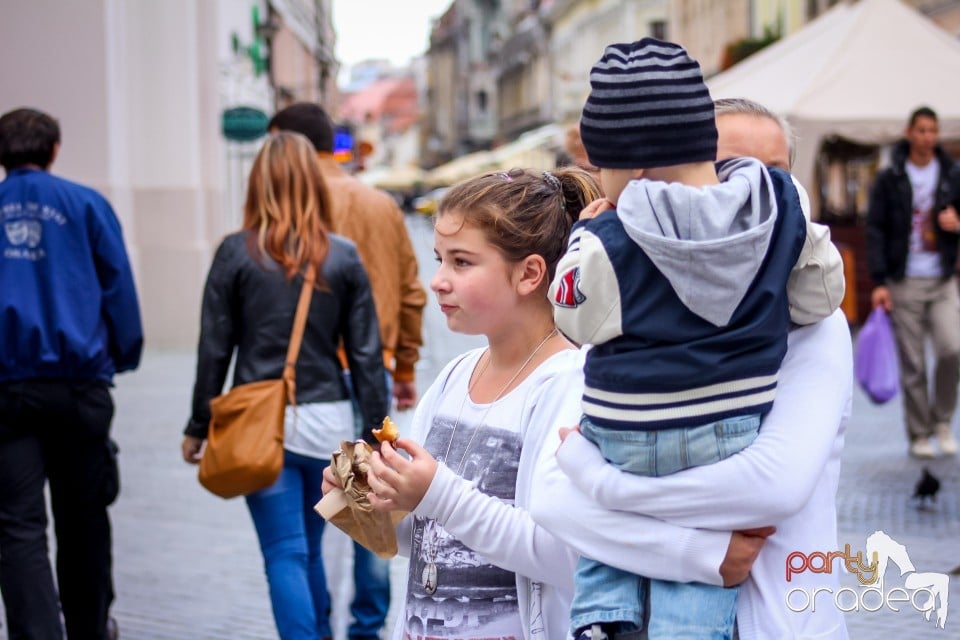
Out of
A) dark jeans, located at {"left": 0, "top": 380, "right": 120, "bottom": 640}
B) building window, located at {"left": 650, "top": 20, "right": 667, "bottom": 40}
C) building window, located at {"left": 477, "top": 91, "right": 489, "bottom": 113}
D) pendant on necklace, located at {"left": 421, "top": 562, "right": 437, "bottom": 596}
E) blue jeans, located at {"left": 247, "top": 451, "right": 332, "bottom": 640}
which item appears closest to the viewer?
pendant on necklace, located at {"left": 421, "top": 562, "right": 437, "bottom": 596}

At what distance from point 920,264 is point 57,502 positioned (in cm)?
603

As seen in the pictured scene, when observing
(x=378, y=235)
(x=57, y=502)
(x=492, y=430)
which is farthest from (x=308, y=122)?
(x=492, y=430)

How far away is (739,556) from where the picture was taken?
213 centimetres

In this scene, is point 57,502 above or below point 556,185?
below

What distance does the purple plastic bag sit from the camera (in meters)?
8.27

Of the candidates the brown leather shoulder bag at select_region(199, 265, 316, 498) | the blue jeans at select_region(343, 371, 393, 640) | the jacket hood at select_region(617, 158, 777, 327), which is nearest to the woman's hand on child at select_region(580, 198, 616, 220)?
the jacket hood at select_region(617, 158, 777, 327)

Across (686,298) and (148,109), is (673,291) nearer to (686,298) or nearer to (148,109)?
(686,298)

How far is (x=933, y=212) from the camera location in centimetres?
914

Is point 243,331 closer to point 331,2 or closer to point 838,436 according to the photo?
point 838,436

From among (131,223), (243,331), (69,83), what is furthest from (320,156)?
(131,223)

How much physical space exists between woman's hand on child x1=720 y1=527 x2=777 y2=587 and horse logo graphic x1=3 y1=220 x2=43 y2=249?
10.8 ft

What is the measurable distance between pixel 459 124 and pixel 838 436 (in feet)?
398

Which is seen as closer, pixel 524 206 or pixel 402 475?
pixel 402 475

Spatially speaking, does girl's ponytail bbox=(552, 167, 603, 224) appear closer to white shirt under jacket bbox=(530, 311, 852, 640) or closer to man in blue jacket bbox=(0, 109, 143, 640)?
white shirt under jacket bbox=(530, 311, 852, 640)
